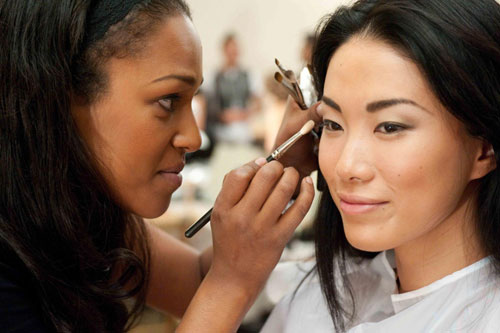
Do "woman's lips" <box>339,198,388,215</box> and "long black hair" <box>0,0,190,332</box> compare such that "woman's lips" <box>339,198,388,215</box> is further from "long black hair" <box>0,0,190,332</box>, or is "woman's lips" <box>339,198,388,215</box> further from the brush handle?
"long black hair" <box>0,0,190,332</box>

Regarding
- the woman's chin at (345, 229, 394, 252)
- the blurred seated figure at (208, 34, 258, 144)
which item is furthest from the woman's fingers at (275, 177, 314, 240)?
the blurred seated figure at (208, 34, 258, 144)

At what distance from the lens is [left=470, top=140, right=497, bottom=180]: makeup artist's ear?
1060 mm

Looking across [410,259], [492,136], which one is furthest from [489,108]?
[410,259]

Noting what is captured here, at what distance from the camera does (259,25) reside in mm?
6898

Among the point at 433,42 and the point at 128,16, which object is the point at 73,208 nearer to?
the point at 128,16

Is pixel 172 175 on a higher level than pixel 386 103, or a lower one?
lower

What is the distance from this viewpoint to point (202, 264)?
158cm

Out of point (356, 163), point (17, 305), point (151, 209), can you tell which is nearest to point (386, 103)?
point (356, 163)

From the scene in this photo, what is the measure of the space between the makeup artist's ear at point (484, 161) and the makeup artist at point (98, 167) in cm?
29

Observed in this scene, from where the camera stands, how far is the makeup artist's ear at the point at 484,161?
106 centimetres

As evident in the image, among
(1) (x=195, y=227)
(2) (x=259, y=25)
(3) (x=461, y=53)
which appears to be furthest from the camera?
(2) (x=259, y=25)

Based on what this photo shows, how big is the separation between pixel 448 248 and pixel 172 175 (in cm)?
56

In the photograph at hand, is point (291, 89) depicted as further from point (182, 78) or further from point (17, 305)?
point (17, 305)

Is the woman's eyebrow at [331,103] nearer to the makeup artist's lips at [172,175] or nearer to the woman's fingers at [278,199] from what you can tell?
the woman's fingers at [278,199]
